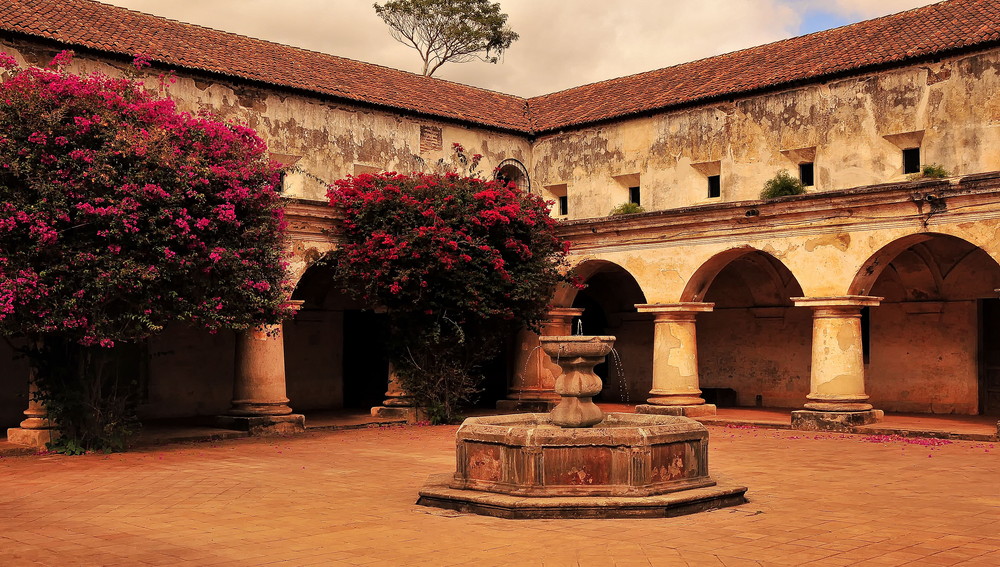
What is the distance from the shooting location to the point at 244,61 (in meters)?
21.5

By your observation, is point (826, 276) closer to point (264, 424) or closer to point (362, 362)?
point (264, 424)

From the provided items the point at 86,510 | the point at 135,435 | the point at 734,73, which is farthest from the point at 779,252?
the point at 86,510

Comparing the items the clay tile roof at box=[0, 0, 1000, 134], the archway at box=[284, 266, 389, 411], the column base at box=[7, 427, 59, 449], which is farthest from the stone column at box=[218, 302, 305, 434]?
the clay tile roof at box=[0, 0, 1000, 134]

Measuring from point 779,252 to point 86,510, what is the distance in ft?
41.6

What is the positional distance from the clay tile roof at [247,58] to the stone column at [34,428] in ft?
22.5

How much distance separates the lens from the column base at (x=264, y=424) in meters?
17.1

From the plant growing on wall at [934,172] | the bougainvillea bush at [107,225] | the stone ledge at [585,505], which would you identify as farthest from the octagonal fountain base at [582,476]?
the plant growing on wall at [934,172]

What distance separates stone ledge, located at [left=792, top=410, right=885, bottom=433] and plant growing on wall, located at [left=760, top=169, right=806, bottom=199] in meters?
5.05

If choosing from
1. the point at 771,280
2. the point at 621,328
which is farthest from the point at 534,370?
the point at 771,280

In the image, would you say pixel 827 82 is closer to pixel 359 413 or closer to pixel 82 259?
pixel 359 413

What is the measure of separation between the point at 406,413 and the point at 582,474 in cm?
1074

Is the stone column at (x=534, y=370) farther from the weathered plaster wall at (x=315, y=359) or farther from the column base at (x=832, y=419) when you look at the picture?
the column base at (x=832, y=419)

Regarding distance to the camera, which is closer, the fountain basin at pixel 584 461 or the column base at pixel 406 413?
the fountain basin at pixel 584 461

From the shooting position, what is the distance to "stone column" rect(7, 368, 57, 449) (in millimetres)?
14719
